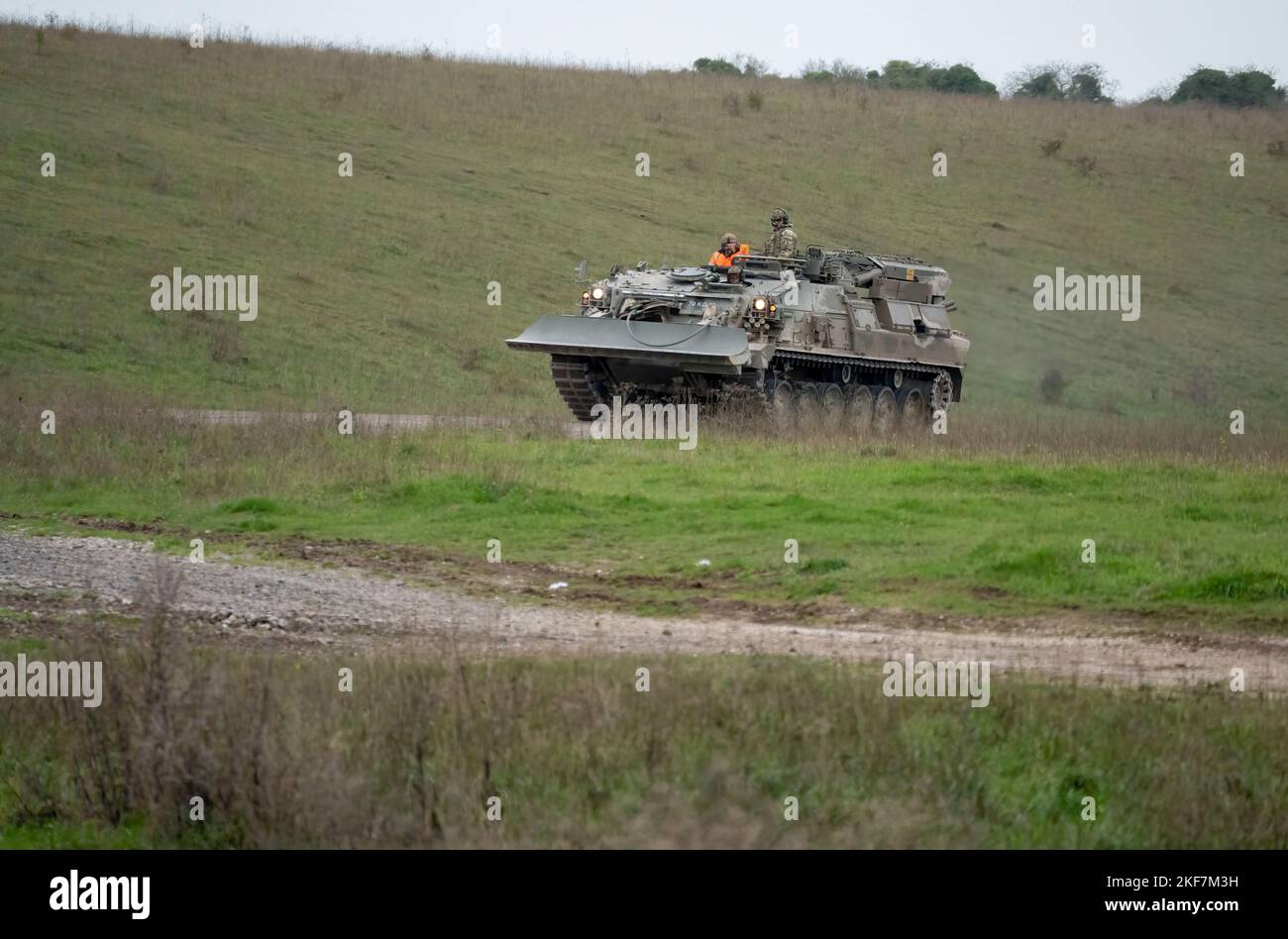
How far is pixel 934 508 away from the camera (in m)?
14.9

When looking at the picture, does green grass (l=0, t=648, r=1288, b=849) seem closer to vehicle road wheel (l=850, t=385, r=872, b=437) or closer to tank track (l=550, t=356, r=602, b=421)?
tank track (l=550, t=356, r=602, b=421)

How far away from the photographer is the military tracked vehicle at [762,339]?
22.0m

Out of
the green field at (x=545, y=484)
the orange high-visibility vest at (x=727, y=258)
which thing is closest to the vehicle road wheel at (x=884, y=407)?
the green field at (x=545, y=484)

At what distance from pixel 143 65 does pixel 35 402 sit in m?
24.3

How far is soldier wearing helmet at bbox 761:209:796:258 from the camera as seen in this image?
85.1 ft

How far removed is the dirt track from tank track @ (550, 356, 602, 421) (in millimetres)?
10752

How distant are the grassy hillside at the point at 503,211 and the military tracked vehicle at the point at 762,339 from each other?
17.6ft

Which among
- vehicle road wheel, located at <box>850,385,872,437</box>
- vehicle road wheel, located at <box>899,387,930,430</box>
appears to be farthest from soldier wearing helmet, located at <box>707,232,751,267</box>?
vehicle road wheel, located at <box>899,387,930,430</box>

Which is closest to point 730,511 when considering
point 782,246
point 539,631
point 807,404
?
point 539,631

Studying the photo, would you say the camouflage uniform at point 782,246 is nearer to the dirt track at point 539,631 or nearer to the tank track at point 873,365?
the tank track at point 873,365

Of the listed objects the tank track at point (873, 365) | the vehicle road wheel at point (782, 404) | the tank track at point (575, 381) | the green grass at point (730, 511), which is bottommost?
the green grass at point (730, 511)

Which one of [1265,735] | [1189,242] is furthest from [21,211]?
[1189,242]
